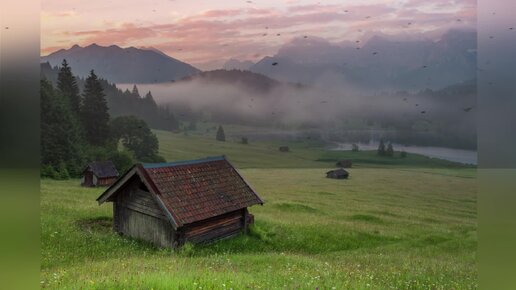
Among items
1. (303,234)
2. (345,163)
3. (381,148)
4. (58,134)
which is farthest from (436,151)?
(58,134)

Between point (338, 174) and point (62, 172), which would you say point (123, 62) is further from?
point (338, 174)

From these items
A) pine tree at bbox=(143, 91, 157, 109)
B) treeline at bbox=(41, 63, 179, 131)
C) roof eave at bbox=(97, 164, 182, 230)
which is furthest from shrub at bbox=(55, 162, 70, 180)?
roof eave at bbox=(97, 164, 182, 230)

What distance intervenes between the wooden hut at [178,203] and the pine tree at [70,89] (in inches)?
531

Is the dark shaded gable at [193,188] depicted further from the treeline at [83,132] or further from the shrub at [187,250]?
the treeline at [83,132]

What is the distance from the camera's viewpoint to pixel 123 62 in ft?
90.6

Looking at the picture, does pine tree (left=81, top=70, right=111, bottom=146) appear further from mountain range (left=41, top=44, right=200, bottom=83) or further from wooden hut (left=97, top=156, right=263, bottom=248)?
wooden hut (left=97, top=156, right=263, bottom=248)

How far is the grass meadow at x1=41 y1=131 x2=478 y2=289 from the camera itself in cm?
902

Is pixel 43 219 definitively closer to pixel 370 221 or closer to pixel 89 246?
pixel 89 246

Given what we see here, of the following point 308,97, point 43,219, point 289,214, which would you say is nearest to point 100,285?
point 43,219

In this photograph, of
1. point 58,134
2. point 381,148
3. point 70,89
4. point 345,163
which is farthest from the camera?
point 381,148

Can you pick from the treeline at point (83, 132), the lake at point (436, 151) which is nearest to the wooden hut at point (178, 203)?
the treeline at point (83, 132)

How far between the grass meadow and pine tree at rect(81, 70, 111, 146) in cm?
364

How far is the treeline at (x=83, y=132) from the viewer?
26594 mm

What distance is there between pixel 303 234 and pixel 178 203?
7.09 m
